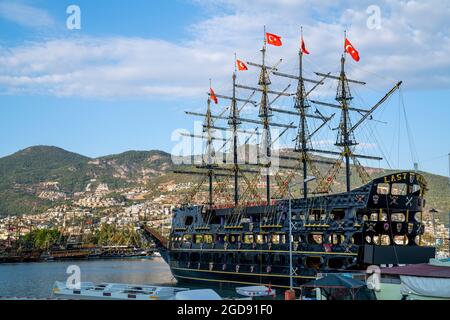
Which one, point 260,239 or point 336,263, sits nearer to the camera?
point 336,263

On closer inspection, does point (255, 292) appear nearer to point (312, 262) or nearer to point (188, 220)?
point (312, 262)

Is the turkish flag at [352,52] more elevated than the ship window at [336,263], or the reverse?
the turkish flag at [352,52]

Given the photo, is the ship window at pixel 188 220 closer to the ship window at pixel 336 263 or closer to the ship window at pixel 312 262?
the ship window at pixel 312 262

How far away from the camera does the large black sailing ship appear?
3478 centimetres

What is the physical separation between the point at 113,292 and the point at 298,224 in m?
13.9

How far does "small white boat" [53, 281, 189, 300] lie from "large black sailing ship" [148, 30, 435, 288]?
770 cm

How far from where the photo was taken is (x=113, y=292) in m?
31.4

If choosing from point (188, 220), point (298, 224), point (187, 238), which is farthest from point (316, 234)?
point (187, 238)

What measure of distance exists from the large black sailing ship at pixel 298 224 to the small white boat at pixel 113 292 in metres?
7.70

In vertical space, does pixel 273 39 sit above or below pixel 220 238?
above

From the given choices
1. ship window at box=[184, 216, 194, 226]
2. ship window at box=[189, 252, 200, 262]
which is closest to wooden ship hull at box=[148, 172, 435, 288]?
ship window at box=[189, 252, 200, 262]

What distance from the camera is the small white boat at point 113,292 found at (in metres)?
29.7

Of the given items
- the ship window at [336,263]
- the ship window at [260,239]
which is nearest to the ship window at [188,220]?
the ship window at [260,239]
